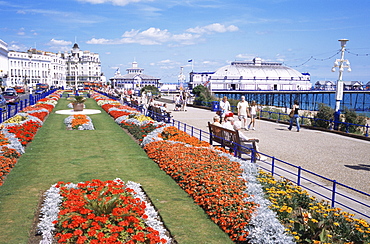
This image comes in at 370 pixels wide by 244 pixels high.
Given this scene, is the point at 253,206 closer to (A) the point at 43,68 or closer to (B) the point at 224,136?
(B) the point at 224,136

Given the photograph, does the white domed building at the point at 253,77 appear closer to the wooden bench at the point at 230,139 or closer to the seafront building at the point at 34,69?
the seafront building at the point at 34,69

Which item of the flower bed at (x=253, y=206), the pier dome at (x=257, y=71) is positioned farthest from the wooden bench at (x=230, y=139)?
the pier dome at (x=257, y=71)

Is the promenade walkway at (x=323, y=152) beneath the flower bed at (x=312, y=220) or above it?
beneath

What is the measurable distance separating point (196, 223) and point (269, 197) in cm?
150

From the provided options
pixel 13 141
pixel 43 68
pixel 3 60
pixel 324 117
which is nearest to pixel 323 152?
pixel 324 117

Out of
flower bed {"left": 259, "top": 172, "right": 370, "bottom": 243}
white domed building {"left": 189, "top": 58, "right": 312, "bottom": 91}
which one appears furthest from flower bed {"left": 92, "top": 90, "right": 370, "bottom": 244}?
white domed building {"left": 189, "top": 58, "right": 312, "bottom": 91}

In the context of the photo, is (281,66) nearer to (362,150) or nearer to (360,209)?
(362,150)

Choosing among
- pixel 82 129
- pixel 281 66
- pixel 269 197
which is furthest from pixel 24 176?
pixel 281 66

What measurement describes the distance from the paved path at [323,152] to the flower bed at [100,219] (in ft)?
17.7

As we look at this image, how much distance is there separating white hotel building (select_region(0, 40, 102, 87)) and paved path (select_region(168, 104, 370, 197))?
88876 millimetres

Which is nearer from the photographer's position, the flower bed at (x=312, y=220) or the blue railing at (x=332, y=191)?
the flower bed at (x=312, y=220)

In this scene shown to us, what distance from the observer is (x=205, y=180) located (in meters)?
8.13

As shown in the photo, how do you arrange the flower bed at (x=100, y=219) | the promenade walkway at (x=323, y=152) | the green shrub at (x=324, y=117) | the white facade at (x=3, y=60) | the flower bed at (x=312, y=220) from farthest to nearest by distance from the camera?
1. the white facade at (x=3, y=60)
2. the green shrub at (x=324, y=117)
3. the promenade walkway at (x=323, y=152)
4. the flower bed at (x=100, y=219)
5. the flower bed at (x=312, y=220)

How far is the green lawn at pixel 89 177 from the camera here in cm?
644
